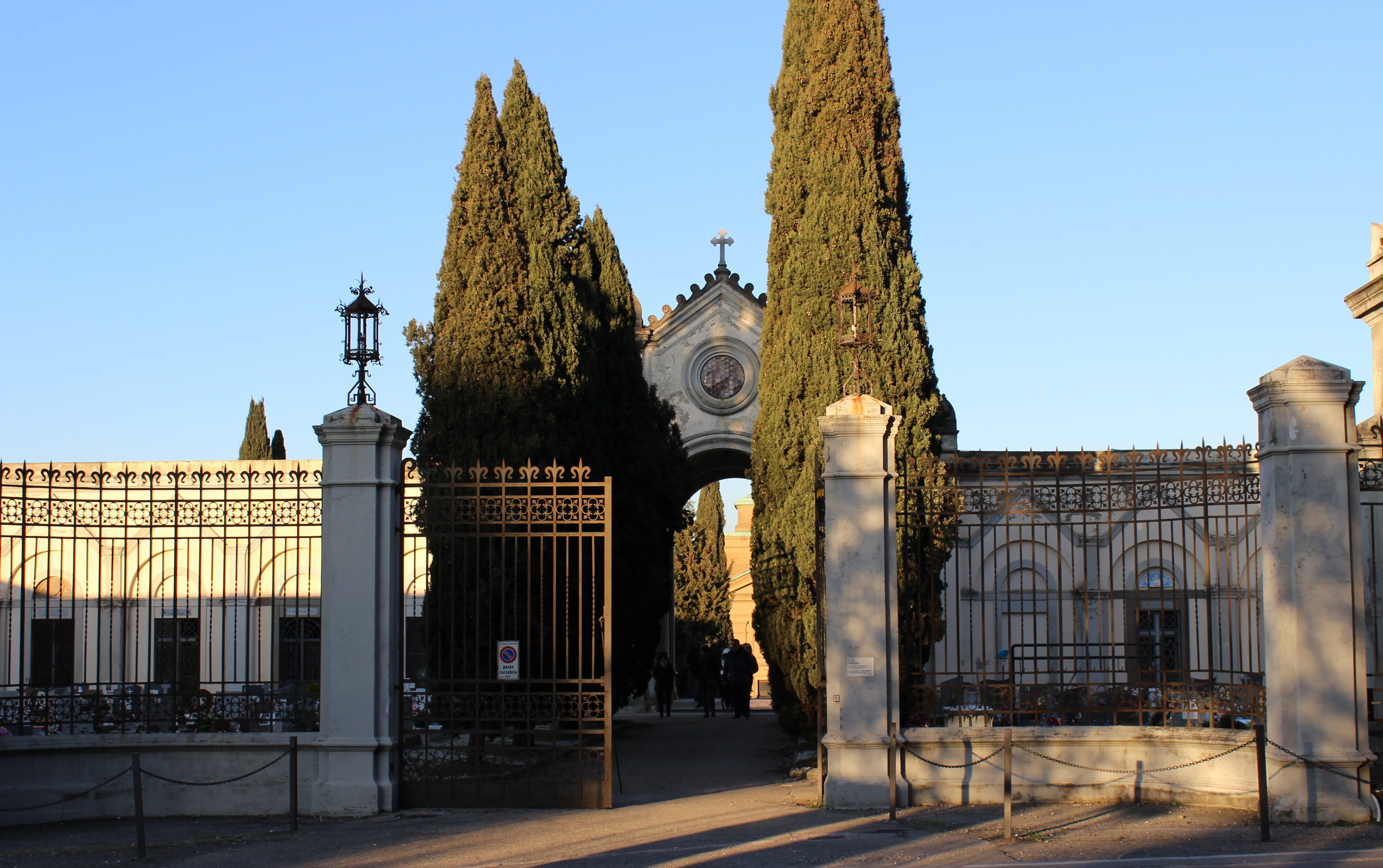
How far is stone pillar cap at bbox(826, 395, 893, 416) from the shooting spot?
10797 mm

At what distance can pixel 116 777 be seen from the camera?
35.0 feet

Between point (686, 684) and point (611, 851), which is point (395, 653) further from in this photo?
point (686, 684)

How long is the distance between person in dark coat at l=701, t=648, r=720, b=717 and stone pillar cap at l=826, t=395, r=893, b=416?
1508 centimetres

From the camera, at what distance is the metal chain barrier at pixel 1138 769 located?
1013cm

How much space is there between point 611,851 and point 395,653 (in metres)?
2.95

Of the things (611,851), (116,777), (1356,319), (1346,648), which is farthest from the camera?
(1356,319)

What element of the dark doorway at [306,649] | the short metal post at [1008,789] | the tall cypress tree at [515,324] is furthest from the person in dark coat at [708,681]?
the short metal post at [1008,789]

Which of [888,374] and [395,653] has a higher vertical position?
[888,374]

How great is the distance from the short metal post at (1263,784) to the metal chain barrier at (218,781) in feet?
24.4

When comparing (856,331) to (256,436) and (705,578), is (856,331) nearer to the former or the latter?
(256,436)

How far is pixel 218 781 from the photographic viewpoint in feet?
34.3

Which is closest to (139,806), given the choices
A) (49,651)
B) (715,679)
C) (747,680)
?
(49,651)

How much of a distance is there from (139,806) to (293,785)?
1.31m

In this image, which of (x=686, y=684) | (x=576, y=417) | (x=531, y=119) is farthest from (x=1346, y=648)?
(x=686, y=684)
